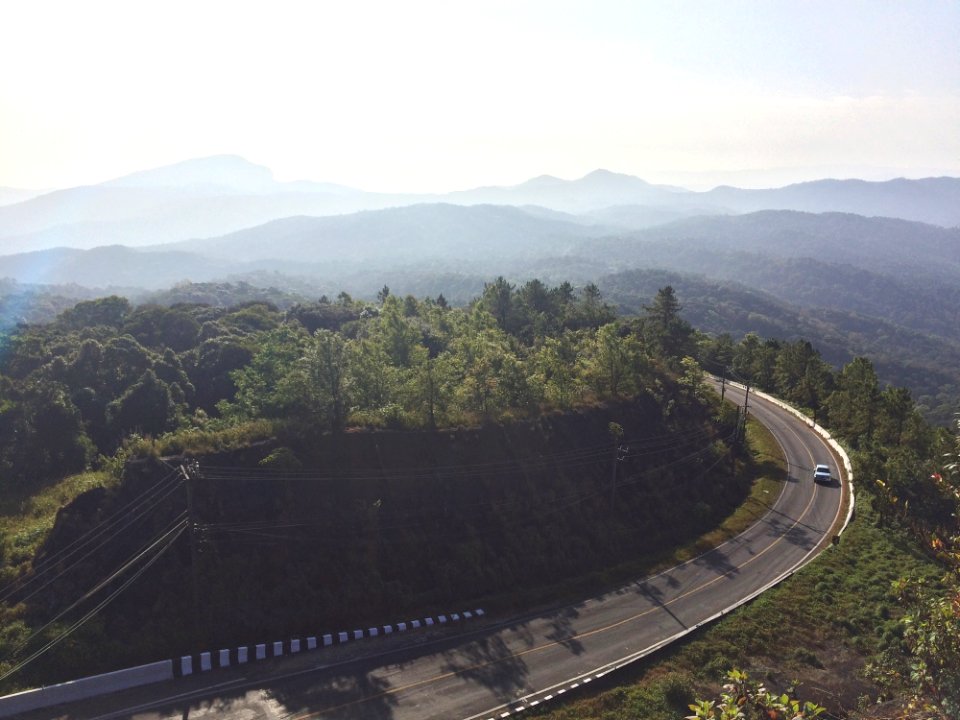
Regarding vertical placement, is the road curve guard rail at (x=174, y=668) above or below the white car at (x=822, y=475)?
above

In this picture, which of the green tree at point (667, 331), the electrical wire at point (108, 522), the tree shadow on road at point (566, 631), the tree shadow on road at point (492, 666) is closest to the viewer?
the tree shadow on road at point (492, 666)

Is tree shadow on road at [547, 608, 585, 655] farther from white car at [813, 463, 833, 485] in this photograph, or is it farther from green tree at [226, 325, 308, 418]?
white car at [813, 463, 833, 485]

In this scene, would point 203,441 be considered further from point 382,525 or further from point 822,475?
point 822,475

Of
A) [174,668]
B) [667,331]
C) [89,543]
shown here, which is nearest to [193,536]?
[174,668]

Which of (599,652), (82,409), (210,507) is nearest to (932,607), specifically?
(599,652)

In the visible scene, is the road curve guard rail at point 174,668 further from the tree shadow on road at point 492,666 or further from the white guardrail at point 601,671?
the white guardrail at point 601,671

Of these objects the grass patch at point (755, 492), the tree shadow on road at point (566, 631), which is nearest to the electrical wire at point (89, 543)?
the tree shadow on road at point (566, 631)

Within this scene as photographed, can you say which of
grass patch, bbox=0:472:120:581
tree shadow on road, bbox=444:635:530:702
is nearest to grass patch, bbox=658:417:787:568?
tree shadow on road, bbox=444:635:530:702
